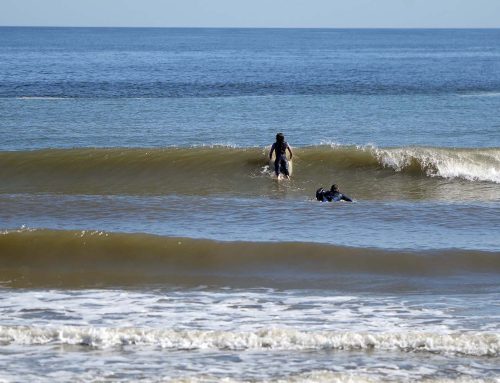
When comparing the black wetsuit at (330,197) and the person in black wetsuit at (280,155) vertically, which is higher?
the person in black wetsuit at (280,155)

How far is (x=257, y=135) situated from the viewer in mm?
31594

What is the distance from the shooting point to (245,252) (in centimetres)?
1408

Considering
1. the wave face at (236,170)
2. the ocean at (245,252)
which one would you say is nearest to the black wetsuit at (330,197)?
the ocean at (245,252)

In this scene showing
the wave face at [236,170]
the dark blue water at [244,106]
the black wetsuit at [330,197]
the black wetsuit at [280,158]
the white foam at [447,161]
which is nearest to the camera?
the black wetsuit at [330,197]

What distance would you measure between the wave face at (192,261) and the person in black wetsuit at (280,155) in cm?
830

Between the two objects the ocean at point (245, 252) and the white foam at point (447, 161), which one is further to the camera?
the white foam at point (447, 161)

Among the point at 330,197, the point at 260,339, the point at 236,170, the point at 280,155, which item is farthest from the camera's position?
the point at 236,170

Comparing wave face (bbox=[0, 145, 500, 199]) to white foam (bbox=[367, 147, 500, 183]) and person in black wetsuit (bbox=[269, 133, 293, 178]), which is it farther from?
person in black wetsuit (bbox=[269, 133, 293, 178])

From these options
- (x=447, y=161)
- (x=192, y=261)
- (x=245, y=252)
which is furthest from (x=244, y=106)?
(x=192, y=261)

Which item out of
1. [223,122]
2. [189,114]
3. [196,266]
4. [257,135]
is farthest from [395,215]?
[189,114]

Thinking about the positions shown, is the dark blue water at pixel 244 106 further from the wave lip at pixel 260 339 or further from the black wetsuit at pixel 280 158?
the wave lip at pixel 260 339

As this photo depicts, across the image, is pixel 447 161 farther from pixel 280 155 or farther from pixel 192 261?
pixel 192 261

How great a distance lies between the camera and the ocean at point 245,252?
9.18 metres

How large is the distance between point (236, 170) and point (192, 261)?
11.0m
